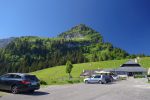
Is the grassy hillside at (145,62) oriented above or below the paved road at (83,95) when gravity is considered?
above

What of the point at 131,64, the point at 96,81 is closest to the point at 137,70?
the point at 131,64

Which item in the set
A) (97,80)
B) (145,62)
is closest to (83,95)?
(97,80)

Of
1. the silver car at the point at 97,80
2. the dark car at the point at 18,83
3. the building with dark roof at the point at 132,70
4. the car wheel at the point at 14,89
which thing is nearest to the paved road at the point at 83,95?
the dark car at the point at 18,83

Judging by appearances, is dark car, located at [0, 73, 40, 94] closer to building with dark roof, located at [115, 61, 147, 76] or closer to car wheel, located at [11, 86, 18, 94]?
car wheel, located at [11, 86, 18, 94]

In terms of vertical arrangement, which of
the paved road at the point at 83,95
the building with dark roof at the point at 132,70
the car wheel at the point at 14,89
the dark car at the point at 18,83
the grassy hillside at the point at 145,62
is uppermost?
the grassy hillside at the point at 145,62

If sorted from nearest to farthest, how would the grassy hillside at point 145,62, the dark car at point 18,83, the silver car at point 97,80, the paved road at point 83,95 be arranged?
the paved road at point 83,95
the dark car at point 18,83
the silver car at point 97,80
the grassy hillside at point 145,62

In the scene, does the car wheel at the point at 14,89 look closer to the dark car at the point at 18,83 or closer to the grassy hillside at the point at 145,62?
the dark car at the point at 18,83

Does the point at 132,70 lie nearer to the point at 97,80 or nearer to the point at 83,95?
the point at 97,80

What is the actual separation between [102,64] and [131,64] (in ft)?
81.5

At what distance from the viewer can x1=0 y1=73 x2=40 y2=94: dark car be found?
22781mm

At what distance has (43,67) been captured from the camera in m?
177

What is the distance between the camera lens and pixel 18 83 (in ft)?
75.0

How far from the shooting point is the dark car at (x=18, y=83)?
74.7 feet

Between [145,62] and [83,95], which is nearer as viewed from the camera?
[83,95]
